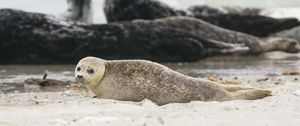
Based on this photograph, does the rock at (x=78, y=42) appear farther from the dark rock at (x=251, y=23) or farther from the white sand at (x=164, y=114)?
the white sand at (x=164, y=114)

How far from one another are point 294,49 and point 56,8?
6.98m

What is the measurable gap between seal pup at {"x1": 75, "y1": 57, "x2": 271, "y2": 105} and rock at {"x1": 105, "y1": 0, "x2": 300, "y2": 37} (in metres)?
11.0

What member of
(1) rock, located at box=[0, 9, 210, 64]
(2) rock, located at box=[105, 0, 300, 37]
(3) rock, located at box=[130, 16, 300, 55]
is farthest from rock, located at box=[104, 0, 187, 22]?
(1) rock, located at box=[0, 9, 210, 64]

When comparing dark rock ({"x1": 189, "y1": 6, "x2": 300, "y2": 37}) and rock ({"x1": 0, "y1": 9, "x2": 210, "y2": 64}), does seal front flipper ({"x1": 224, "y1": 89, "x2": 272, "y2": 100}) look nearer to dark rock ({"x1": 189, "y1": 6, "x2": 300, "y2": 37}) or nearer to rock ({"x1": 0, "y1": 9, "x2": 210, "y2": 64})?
rock ({"x1": 0, "y1": 9, "x2": 210, "y2": 64})

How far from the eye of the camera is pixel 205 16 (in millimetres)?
17594

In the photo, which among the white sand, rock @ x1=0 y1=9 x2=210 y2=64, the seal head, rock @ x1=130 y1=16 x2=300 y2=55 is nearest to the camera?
the white sand

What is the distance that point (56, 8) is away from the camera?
59.5ft

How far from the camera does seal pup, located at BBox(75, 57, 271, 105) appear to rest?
4.82 meters

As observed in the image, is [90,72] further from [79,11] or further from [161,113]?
[79,11]

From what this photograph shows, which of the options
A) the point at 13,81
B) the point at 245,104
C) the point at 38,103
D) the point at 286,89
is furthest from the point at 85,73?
the point at 13,81

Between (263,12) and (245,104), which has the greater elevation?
(263,12)

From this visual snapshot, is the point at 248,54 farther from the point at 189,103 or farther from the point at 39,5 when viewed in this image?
the point at 189,103

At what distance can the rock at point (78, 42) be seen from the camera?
10.9 metres

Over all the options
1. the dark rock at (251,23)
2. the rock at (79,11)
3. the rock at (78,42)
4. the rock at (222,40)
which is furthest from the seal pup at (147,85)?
Result: the dark rock at (251,23)
